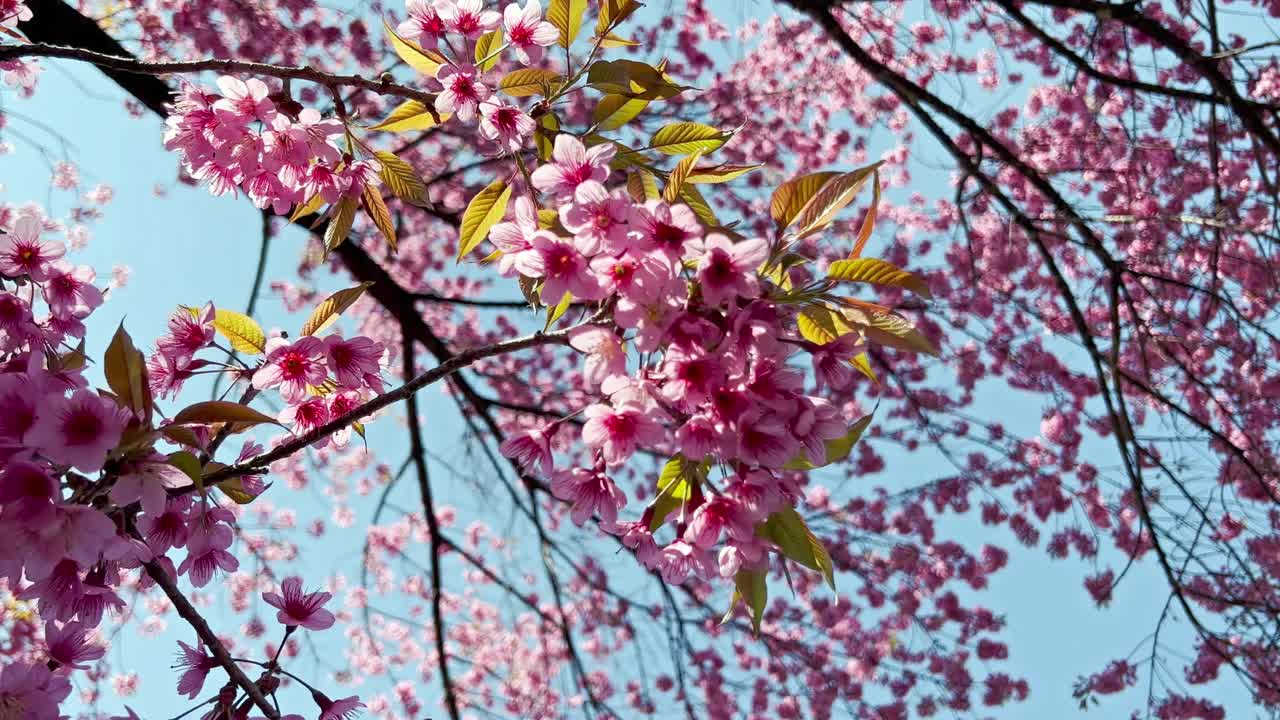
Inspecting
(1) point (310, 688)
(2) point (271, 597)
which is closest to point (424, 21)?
(2) point (271, 597)

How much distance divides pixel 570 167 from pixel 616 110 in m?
0.26

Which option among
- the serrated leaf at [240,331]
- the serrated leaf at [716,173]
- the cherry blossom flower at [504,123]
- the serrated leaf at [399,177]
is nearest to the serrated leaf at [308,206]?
the serrated leaf at [399,177]

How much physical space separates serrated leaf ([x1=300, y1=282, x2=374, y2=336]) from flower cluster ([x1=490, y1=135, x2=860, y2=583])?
0.28 m

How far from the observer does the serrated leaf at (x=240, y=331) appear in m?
1.32

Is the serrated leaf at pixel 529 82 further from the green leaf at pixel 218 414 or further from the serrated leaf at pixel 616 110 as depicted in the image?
the green leaf at pixel 218 414

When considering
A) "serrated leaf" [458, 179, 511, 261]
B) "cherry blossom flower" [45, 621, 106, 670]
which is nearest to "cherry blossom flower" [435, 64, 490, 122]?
"serrated leaf" [458, 179, 511, 261]

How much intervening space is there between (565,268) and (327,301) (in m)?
0.47

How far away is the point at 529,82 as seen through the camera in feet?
4.53

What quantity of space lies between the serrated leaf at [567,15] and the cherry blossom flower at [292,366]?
27.9 inches

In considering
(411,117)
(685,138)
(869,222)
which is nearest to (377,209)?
(411,117)

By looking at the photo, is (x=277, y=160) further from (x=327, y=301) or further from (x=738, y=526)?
(x=738, y=526)

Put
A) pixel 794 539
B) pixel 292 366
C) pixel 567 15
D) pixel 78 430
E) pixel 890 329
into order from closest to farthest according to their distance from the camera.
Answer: pixel 78 430 < pixel 890 329 < pixel 794 539 < pixel 292 366 < pixel 567 15

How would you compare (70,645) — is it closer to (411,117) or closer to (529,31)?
(411,117)

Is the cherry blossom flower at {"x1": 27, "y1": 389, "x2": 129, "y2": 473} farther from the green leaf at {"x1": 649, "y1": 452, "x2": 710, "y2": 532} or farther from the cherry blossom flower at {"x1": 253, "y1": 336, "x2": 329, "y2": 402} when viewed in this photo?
the green leaf at {"x1": 649, "y1": 452, "x2": 710, "y2": 532}
